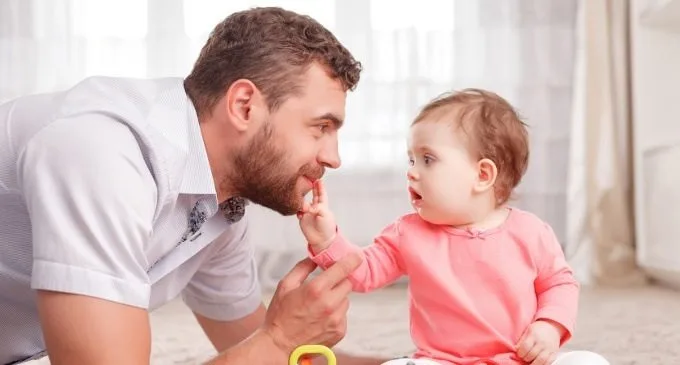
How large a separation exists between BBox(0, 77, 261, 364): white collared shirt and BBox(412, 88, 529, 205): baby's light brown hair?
0.35 m

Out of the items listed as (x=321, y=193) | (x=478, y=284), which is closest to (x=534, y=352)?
(x=478, y=284)

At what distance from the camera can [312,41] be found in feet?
4.48

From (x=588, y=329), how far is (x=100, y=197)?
52.9 inches

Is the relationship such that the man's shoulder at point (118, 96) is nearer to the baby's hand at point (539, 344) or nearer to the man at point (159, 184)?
the man at point (159, 184)

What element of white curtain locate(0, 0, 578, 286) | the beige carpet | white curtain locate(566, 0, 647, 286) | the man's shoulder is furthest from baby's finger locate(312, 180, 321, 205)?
white curtain locate(566, 0, 647, 286)

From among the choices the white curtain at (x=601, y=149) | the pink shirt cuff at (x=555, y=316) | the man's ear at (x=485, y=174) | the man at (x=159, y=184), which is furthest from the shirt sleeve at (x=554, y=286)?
the white curtain at (x=601, y=149)

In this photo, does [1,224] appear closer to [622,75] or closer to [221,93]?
[221,93]

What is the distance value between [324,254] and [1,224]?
0.44 metres

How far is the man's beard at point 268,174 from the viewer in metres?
1.33

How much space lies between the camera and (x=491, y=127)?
4.11 ft

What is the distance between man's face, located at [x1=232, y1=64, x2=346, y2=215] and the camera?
4.36 ft

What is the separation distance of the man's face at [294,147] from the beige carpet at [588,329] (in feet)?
1.80

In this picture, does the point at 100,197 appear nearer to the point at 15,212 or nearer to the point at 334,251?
the point at 15,212

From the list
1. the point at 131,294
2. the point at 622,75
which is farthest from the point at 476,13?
the point at 131,294
